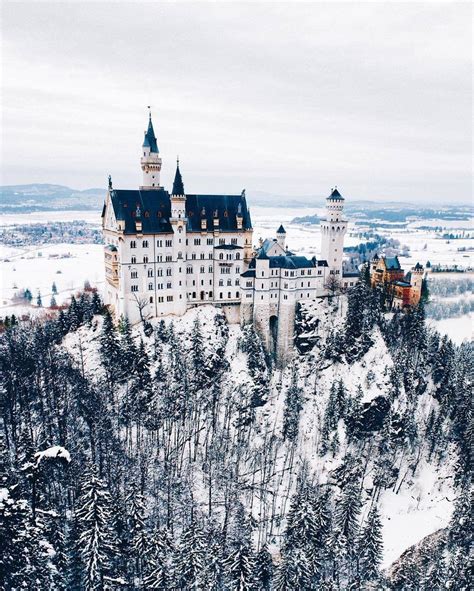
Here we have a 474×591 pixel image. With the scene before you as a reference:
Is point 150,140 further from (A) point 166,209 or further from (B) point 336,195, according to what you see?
(B) point 336,195

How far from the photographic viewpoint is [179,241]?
85312mm

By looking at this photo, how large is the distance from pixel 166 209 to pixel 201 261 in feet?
36.7

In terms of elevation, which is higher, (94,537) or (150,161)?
(150,161)

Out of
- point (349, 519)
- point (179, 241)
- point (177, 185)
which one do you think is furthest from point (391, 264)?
point (349, 519)

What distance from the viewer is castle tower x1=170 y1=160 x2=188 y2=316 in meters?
83.1

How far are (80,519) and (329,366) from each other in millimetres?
52473

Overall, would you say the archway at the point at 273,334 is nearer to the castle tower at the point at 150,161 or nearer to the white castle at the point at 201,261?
the white castle at the point at 201,261

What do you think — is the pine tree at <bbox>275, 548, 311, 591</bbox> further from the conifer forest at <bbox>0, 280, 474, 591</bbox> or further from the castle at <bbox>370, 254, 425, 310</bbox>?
the castle at <bbox>370, 254, 425, 310</bbox>

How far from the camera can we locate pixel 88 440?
67375 mm

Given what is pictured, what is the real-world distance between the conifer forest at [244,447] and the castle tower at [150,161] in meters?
24.4

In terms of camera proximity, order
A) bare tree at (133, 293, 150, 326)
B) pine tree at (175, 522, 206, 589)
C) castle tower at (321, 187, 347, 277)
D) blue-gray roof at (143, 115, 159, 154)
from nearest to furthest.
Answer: pine tree at (175, 522, 206, 589), bare tree at (133, 293, 150, 326), blue-gray roof at (143, 115, 159, 154), castle tower at (321, 187, 347, 277)

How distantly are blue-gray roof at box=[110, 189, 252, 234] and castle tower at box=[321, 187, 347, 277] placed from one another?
50.5 ft

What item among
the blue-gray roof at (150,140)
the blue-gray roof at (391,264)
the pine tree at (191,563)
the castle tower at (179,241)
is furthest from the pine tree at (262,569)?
the blue-gray roof at (150,140)

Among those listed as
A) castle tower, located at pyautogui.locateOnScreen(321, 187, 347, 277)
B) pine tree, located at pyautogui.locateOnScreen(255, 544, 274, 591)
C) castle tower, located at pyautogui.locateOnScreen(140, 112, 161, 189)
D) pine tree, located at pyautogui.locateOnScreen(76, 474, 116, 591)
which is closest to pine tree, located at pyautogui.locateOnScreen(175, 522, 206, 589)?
pine tree, located at pyautogui.locateOnScreen(255, 544, 274, 591)
